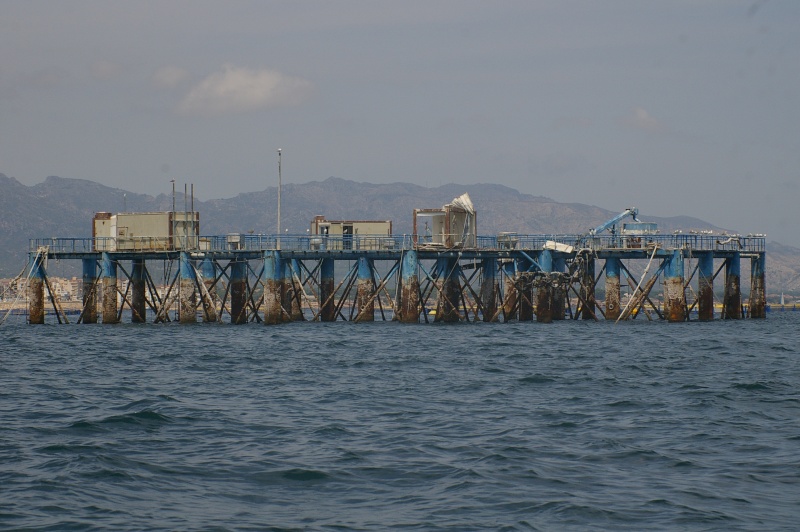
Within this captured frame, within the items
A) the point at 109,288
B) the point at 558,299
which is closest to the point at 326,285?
the point at 109,288

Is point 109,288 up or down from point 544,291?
up

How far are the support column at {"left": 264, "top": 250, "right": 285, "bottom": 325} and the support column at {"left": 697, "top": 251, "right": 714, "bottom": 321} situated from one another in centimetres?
3483

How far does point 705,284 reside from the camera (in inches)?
3509

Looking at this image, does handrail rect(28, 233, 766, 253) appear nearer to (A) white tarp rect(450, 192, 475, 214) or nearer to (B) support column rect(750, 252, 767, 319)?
Answer: (A) white tarp rect(450, 192, 475, 214)

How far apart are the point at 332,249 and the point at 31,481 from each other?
6127 centimetres

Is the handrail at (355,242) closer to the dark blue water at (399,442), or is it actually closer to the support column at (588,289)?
the support column at (588,289)

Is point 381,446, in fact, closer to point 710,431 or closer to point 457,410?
point 457,410

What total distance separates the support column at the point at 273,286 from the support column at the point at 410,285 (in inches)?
360

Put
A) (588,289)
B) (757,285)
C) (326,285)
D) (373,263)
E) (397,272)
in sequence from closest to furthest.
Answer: (397,272), (373,263), (326,285), (588,289), (757,285)

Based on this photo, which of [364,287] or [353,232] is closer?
[364,287]

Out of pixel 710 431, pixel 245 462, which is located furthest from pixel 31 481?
pixel 710 431

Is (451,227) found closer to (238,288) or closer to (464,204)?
(464,204)

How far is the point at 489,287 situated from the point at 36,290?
36335 millimetres

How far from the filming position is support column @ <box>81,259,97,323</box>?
86375mm
